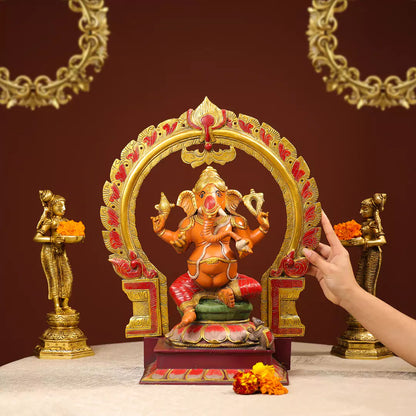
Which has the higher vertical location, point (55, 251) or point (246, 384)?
point (55, 251)

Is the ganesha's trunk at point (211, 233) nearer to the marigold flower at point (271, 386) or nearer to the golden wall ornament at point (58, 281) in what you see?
the marigold flower at point (271, 386)

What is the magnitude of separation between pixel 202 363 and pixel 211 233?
1.52ft

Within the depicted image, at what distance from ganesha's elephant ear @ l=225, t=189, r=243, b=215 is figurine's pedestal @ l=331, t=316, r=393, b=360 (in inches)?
28.8

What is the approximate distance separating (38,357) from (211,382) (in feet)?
2.88

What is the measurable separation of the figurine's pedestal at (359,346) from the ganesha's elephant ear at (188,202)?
84cm

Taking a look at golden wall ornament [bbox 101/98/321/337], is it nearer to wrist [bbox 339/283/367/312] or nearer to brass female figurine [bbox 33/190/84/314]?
brass female figurine [bbox 33/190/84/314]

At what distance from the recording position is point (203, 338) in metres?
2.42

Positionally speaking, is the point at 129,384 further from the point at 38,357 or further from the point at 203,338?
the point at 38,357

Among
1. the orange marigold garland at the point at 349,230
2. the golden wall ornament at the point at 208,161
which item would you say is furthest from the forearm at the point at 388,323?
the orange marigold garland at the point at 349,230

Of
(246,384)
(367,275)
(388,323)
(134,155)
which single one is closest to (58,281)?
(134,155)

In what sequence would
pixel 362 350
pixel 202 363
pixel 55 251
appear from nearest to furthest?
1. pixel 202 363
2. pixel 362 350
3. pixel 55 251

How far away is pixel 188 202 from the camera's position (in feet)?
8.48

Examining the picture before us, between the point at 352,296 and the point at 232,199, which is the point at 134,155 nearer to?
the point at 232,199

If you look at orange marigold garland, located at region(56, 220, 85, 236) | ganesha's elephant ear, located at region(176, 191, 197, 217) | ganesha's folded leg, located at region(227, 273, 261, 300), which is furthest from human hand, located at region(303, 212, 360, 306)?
orange marigold garland, located at region(56, 220, 85, 236)
